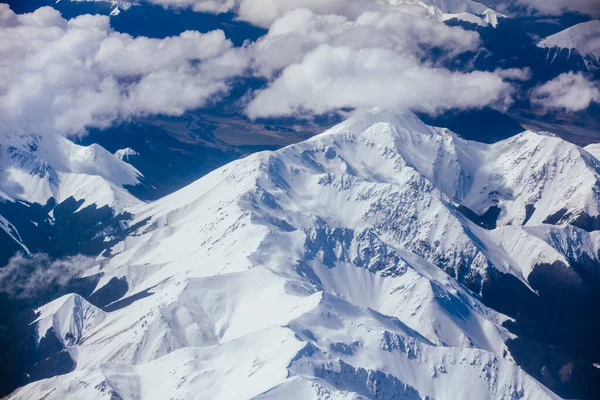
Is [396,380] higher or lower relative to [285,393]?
lower

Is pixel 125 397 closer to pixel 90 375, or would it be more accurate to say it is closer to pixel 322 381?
pixel 90 375

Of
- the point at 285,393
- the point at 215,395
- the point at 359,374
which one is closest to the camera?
the point at 285,393

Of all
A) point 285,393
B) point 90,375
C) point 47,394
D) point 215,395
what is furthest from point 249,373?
point 47,394

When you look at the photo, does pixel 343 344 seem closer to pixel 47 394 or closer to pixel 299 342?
pixel 299 342

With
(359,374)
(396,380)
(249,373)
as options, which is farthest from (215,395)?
(396,380)

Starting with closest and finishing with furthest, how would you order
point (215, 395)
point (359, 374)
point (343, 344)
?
point (215, 395) → point (359, 374) → point (343, 344)

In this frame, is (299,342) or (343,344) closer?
(299,342)

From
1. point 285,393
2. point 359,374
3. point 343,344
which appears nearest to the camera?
point 285,393

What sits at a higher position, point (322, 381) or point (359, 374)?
point (322, 381)

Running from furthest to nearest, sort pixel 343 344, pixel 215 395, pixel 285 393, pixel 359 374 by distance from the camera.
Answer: pixel 343 344, pixel 359 374, pixel 215 395, pixel 285 393
